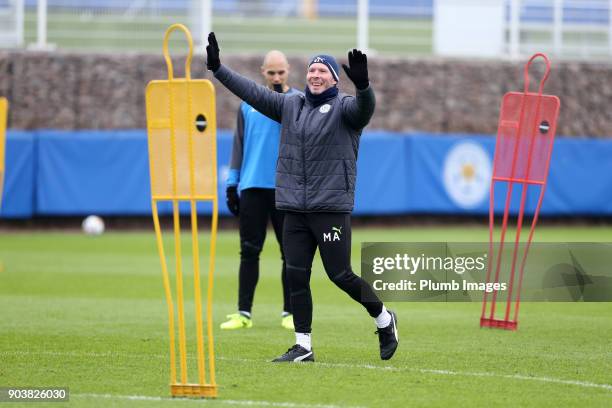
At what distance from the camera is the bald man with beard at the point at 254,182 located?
1046 centimetres

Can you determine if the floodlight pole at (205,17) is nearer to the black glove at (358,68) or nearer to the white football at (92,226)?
the white football at (92,226)

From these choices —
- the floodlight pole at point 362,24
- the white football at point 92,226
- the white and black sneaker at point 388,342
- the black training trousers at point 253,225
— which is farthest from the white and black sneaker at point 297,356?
the floodlight pole at point 362,24

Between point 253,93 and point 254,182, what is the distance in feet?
7.23

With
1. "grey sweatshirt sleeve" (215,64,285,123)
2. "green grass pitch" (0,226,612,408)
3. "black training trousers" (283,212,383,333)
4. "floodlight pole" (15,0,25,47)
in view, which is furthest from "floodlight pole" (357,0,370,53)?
"black training trousers" (283,212,383,333)

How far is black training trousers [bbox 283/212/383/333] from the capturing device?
8367 millimetres

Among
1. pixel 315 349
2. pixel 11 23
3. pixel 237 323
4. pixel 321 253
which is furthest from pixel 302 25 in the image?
pixel 321 253

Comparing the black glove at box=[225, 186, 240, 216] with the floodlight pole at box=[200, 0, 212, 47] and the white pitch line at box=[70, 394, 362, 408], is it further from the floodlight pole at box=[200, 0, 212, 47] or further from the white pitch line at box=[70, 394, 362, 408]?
the floodlight pole at box=[200, 0, 212, 47]

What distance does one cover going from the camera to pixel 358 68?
7.66m

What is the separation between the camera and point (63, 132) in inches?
964

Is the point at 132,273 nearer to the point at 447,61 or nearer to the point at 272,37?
the point at 272,37

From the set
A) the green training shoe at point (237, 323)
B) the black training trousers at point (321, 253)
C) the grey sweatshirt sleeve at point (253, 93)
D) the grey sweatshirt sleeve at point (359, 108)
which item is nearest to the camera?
the grey sweatshirt sleeve at point (359, 108)

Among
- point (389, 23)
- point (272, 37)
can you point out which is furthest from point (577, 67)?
point (272, 37)

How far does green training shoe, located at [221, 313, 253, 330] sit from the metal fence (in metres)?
14.7

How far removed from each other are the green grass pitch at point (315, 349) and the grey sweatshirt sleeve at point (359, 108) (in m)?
1.69
